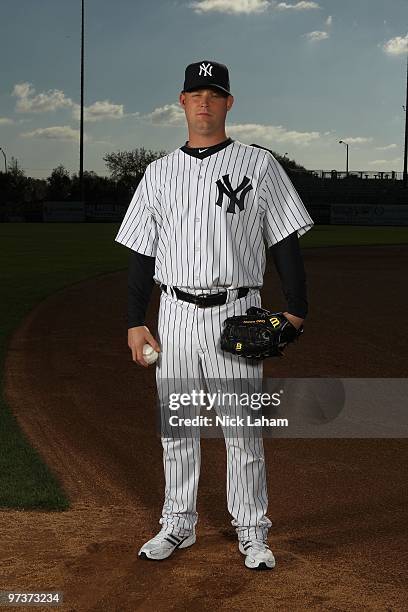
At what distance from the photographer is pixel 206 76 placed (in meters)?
3.85

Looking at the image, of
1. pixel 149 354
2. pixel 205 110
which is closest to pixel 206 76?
pixel 205 110

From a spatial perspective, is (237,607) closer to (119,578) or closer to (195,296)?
(119,578)

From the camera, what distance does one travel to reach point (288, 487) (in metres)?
5.58

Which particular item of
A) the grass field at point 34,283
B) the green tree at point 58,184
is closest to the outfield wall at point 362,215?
the grass field at point 34,283

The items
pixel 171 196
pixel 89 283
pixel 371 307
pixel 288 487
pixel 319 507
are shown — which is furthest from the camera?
pixel 89 283

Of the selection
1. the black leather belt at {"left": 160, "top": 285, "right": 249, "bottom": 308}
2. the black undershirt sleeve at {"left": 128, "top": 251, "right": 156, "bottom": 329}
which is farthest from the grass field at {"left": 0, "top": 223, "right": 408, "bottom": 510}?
the black leather belt at {"left": 160, "top": 285, "right": 249, "bottom": 308}

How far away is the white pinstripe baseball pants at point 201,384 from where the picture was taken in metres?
3.88

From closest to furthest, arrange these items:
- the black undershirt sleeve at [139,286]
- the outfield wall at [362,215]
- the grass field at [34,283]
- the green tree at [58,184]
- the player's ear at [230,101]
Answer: the player's ear at [230,101] → the black undershirt sleeve at [139,286] → the grass field at [34,283] → the outfield wall at [362,215] → the green tree at [58,184]

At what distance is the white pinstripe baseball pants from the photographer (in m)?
3.88

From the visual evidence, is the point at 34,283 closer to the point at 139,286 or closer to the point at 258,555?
the point at 139,286

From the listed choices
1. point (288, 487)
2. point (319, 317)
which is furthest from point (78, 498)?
point (319, 317)

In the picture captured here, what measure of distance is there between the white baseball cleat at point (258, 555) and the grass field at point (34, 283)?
4.84 ft

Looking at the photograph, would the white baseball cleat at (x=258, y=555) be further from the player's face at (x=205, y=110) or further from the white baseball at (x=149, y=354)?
the player's face at (x=205, y=110)

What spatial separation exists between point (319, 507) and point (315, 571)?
3.57ft
